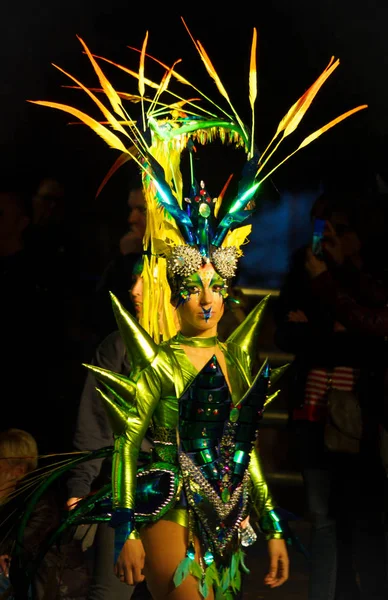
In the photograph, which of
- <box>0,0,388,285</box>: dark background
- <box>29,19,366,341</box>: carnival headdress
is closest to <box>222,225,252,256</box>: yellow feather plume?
<box>29,19,366,341</box>: carnival headdress

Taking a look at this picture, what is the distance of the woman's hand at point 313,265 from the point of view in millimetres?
4109

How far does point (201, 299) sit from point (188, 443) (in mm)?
370

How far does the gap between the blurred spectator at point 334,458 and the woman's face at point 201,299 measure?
1.01 m

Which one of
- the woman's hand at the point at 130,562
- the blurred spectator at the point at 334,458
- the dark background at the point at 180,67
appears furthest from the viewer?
the dark background at the point at 180,67

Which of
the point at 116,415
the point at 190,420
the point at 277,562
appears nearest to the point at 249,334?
the point at 190,420

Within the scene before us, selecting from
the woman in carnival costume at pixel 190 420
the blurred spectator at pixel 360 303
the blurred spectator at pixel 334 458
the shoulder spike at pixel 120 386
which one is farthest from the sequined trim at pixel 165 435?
the blurred spectator at pixel 360 303

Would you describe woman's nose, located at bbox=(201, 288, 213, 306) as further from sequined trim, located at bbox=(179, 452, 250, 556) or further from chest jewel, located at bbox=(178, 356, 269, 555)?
sequined trim, located at bbox=(179, 452, 250, 556)

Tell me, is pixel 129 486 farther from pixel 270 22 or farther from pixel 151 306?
pixel 270 22

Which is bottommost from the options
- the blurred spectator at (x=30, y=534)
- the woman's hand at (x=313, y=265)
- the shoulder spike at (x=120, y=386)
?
the blurred spectator at (x=30, y=534)

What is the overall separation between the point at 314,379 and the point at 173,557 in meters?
1.23

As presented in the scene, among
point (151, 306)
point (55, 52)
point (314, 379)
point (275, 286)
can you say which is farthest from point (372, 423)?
point (55, 52)

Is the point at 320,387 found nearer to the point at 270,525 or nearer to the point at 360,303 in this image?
the point at 360,303

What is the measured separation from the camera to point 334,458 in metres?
3.96

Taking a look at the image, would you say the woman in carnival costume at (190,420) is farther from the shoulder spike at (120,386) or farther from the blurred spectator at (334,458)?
the blurred spectator at (334,458)
